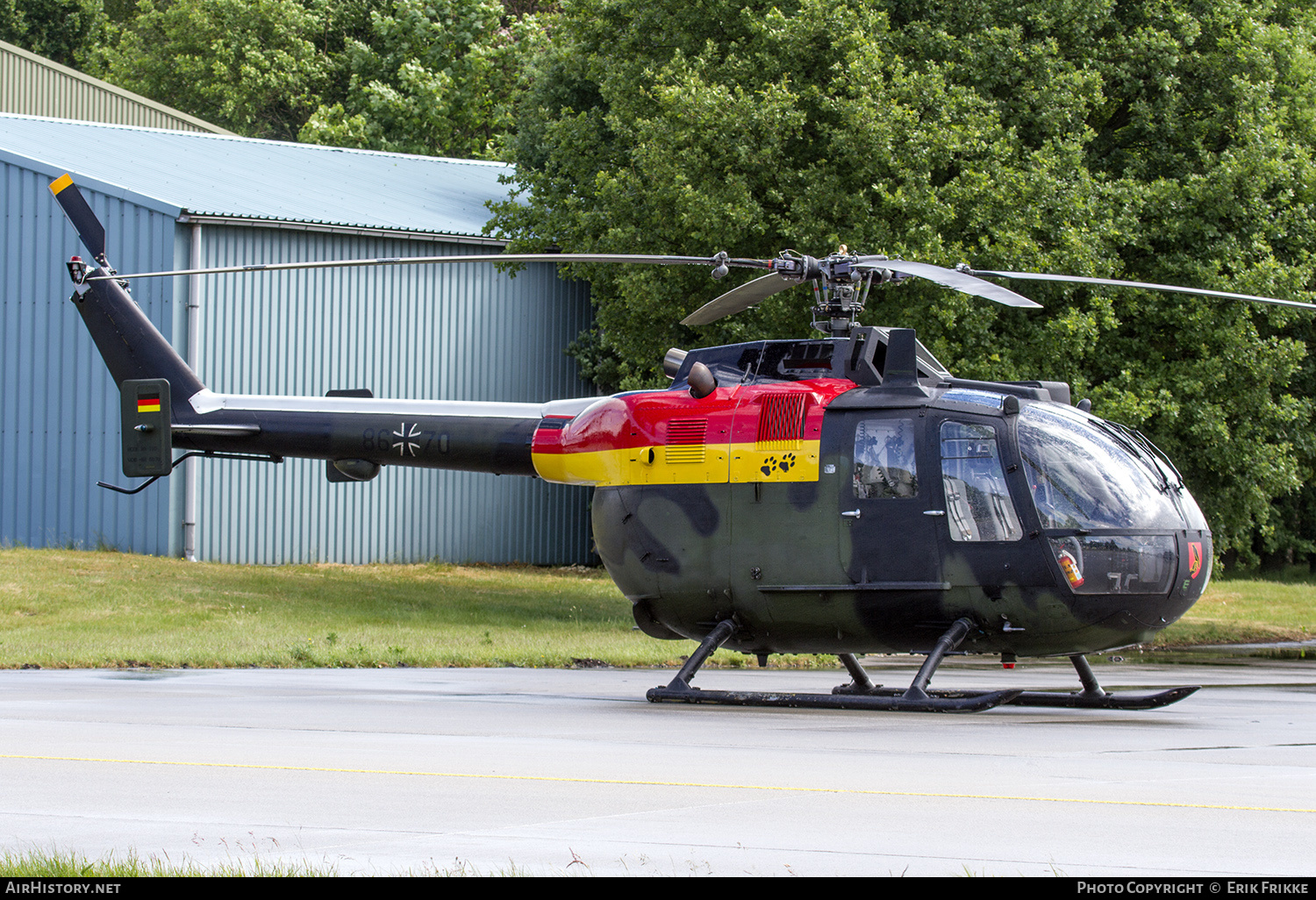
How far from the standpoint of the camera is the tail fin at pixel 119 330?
17000 mm

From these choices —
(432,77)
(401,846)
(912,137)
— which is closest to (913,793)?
(401,846)

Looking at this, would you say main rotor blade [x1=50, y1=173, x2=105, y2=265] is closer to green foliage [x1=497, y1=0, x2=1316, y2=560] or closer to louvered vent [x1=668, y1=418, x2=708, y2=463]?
louvered vent [x1=668, y1=418, x2=708, y2=463]

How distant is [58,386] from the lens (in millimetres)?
27969

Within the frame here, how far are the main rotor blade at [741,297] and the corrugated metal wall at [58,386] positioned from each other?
17334mm

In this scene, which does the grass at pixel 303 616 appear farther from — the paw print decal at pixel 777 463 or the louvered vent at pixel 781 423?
the louvered vent at pixel 781 423

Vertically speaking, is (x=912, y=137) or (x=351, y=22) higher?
(x=351, y=22)

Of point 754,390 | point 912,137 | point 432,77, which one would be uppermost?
point 432,77

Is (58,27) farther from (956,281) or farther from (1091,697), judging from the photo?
(1091,697)

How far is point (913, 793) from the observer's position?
7270mm

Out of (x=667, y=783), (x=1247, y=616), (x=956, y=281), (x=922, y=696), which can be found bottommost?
(x=1247, y=616)

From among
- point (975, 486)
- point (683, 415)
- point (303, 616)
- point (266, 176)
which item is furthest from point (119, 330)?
point (266, 176)

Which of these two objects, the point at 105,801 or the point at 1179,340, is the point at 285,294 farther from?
the point at 105,801

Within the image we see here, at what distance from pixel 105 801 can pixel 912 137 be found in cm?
1842

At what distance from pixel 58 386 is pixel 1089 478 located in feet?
72.7
